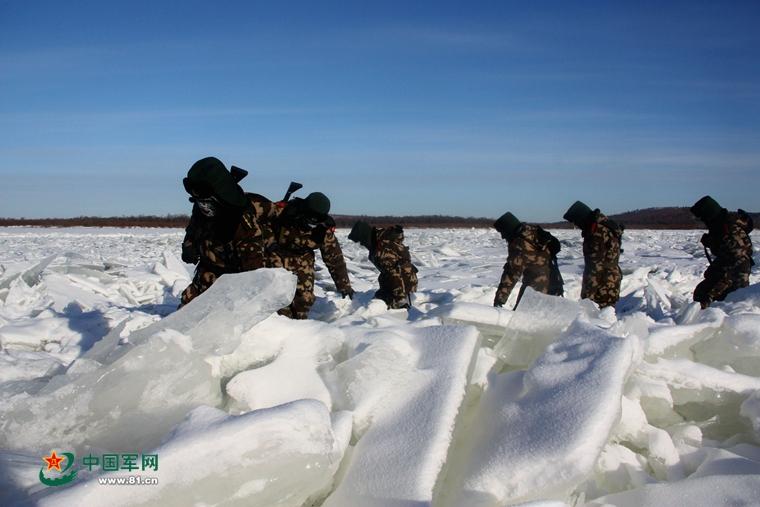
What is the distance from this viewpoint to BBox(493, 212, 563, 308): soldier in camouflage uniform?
6570mm

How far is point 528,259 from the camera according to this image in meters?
6.57

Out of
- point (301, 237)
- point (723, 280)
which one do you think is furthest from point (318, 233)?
point (723, 280)

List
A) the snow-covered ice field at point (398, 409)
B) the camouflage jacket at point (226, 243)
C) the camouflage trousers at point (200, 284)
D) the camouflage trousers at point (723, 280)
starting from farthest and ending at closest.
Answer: the camouflage trousers at point (723, 280) < the camouflage trousers at point (200, 284) < the camouflage jacket at point (226, 243) < the snow-covered ice field at point (398, 409)

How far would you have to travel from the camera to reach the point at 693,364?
9.96 feet

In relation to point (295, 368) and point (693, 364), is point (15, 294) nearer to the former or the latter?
point (295, 368)

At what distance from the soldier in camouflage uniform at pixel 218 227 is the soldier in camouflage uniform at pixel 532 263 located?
305cm

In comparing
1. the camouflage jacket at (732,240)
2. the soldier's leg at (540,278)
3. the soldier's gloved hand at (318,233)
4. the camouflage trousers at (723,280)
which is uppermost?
the soldier's gloved hand at (318,233)

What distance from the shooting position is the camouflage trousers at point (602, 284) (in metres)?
6.83

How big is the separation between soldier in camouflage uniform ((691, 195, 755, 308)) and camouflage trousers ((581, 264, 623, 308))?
1.32 m

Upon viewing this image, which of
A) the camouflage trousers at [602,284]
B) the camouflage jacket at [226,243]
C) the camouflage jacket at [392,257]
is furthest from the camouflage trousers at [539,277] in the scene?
the camouflage jacket at [226,243]

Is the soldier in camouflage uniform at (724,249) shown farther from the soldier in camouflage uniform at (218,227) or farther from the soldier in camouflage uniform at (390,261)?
the soldier in camouflage uniform at (218,227)

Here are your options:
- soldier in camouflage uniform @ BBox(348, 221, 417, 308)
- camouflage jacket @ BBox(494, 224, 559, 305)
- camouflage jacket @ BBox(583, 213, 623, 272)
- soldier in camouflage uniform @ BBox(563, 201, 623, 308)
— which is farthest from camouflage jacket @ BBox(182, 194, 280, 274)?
camouflage jacket @ BBox(583, 213, 623, 272)

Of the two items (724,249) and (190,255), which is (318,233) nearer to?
(190,255)

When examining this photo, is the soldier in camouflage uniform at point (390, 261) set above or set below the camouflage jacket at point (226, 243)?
below
